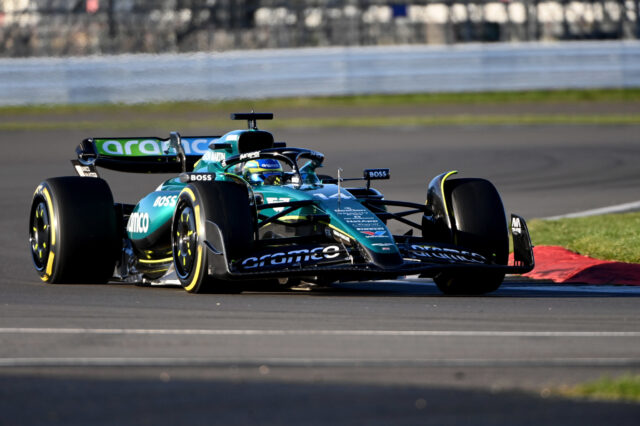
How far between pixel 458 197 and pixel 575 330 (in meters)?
2.66

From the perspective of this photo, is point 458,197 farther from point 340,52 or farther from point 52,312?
point 340,52

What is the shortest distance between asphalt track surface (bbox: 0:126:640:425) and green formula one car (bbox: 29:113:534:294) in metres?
0.23

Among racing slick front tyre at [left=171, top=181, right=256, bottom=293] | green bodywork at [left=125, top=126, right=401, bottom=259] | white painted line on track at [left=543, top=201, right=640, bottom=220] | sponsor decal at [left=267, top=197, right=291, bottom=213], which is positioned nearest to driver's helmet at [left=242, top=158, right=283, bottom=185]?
green bodywork at [left=125, top=126, right=401, bottom=259]

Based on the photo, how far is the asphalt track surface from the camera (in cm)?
538

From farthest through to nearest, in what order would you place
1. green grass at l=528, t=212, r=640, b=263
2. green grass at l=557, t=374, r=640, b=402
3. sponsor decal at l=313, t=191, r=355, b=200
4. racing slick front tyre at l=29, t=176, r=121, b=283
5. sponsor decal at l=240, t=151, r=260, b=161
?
1. green grass at l=528, t=212, r=640, b=263
2. racing slick front tyre at l=29, t=176, r=121, b=283
3. sponsor decal at l=240, t=151, r=260, b=161
4. sponsor decal at l=313, t=191, r=355, b=200
5. green grass at l=557, t=374, r=640, b=402

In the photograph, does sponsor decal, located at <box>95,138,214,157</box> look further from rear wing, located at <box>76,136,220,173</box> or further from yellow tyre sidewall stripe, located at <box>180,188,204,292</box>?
yellow tyre sidewall stripe, located at <box>180,188,204,292</box>

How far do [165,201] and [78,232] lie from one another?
747 mm

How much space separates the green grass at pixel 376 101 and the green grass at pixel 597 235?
1657cm

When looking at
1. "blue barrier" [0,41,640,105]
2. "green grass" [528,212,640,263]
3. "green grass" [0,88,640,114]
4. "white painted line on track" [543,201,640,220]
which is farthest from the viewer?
"green grass" [0,88,640,114]

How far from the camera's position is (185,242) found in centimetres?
967

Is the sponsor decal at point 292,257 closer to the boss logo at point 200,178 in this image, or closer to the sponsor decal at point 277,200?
the sponsor decal at point 277,200

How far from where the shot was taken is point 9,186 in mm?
18828

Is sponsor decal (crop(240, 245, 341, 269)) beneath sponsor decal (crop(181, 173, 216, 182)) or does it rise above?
beneath

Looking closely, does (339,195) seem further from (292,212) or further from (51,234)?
(51,234)
